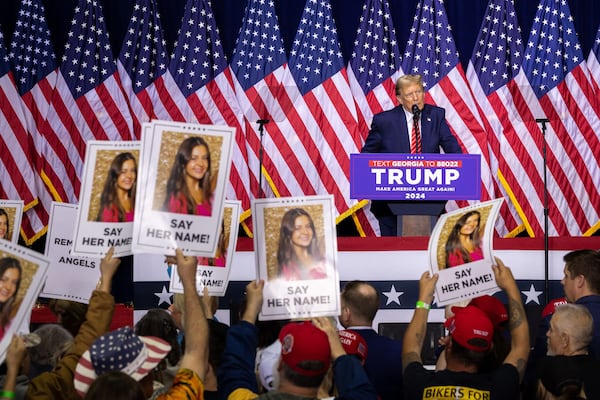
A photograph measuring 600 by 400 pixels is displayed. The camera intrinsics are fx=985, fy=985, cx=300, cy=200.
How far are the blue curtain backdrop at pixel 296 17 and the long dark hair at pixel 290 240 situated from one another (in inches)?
285

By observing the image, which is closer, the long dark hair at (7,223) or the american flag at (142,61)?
the long dark hair at (7,223)

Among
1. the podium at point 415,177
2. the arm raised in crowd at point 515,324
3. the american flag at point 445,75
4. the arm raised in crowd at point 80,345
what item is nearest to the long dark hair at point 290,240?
the arm raised in crowd at point 80,345

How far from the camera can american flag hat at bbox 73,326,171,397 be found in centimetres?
270

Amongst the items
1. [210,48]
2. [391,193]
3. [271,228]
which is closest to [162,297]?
[391,193]

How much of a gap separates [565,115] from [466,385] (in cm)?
735

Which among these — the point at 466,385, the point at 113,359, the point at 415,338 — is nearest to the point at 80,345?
the point at 113,359

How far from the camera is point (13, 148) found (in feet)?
33.6

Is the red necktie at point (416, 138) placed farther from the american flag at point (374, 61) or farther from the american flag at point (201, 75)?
the american flag at point (201, 75)

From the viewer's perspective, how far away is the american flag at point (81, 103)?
405 inches

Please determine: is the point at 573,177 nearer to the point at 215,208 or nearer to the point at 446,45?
the point at 446,45

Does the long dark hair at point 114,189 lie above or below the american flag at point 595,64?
below

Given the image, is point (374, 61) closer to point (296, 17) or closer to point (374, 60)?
point (374, 60)

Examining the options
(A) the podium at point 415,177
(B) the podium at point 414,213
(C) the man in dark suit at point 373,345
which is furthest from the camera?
(B) the podium at point 414,213

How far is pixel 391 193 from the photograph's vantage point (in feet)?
21.2
